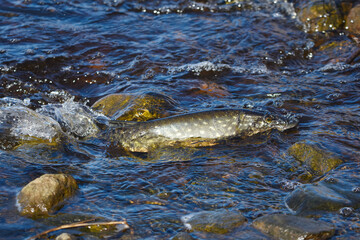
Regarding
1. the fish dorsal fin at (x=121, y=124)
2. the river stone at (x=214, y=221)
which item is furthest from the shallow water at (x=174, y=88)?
the fish dorsal fin at (x=121, y=124)

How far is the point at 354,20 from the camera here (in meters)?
9.73

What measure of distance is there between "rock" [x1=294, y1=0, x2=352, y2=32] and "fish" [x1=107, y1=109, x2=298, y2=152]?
198 inches

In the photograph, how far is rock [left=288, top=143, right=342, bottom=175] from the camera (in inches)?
196

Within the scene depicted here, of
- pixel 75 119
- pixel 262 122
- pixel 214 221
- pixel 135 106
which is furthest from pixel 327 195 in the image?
pixel 75 119

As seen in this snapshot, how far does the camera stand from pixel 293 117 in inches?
244

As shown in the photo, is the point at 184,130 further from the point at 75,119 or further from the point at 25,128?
the point at 25,128

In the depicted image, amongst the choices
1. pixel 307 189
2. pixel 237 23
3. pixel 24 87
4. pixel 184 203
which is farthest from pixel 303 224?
pixel 237 23

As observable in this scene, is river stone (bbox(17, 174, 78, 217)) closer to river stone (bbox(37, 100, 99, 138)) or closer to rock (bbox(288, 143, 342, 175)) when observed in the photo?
river stone (bbox(37, 100, 99, 138))

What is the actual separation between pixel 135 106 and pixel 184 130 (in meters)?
1.12

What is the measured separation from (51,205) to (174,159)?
167 cm

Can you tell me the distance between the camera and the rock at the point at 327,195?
413 cm

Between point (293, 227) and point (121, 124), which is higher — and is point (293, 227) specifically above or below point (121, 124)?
below

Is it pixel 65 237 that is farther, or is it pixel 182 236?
pixel 182 236

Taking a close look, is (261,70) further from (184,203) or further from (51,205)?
(51,205)
